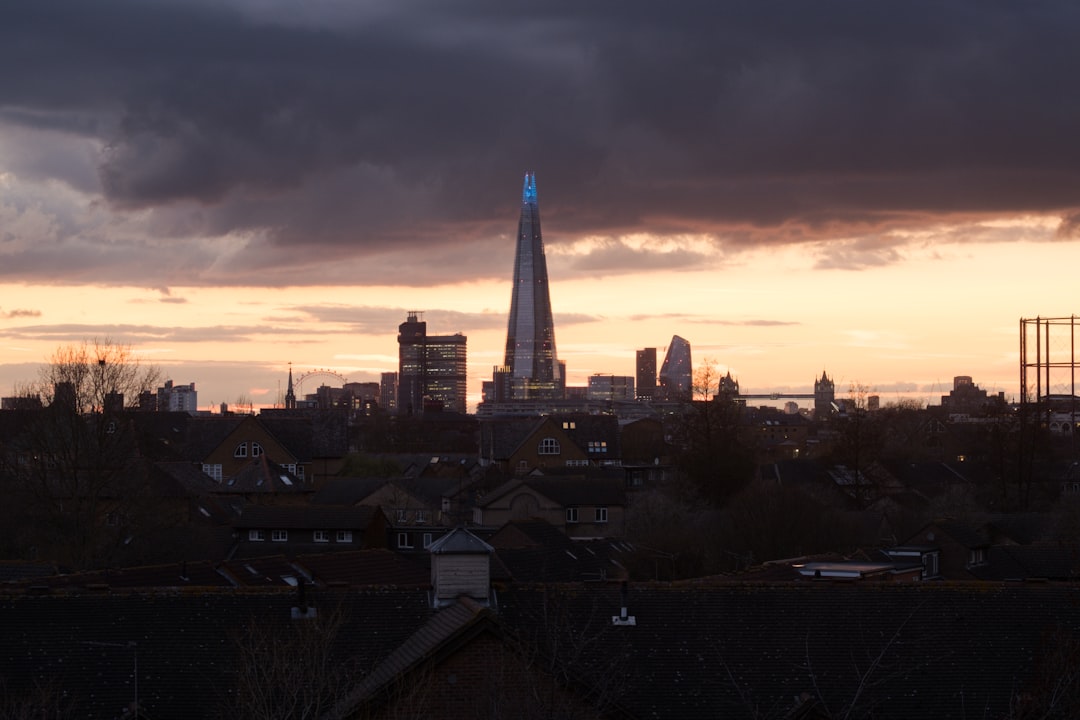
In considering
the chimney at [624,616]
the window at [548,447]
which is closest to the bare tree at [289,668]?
the chimney at [624,616]

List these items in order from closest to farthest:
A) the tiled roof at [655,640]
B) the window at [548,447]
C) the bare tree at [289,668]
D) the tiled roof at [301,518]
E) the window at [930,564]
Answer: the bare tree at [289,668], the tiled roof at [655,640], the window at [930,564], the tiled roof at [301,518], the window at [548,447]

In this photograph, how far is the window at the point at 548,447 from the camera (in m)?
86.6

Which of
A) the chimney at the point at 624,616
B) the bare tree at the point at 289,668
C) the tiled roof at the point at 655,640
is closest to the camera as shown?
the bare tree at the point at 289,668

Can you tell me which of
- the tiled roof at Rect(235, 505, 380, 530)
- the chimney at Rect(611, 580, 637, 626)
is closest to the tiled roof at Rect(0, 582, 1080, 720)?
the chimney at Rect(611, 580, 637, 626)

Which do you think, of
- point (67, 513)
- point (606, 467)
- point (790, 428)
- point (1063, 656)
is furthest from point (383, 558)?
point (790, 428)

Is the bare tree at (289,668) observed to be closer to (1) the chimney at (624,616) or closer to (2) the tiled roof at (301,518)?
(1) the chimney at (624,616)

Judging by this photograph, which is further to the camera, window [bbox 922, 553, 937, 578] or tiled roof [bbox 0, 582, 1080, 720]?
window [bbox 922, 553, 937, 578]

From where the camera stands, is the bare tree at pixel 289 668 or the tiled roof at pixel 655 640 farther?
the tiled roof at pixel 655 640

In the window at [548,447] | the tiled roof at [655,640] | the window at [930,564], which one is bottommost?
the window at [930,564]

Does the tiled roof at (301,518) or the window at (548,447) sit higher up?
the window at (548,447)

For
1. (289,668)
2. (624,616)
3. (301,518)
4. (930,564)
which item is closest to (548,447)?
(301,518)

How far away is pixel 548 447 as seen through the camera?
8675 cm

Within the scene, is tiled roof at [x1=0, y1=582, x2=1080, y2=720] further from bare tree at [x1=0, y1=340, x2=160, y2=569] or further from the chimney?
bare tree at [x1=0, y1=340, x2=160, y2=569]

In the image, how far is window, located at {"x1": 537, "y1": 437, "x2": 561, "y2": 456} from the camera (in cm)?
8656
